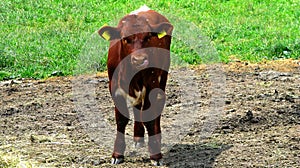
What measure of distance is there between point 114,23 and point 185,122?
17.1 feet

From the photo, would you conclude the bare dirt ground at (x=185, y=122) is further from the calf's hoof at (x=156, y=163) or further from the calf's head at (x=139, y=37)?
the calf's head at (x=139, y=37)

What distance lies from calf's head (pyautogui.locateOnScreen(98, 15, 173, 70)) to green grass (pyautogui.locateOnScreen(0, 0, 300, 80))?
4855 mm

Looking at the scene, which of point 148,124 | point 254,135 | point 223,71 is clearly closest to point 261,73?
point 223,71

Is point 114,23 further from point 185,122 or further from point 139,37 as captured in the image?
point 139,37

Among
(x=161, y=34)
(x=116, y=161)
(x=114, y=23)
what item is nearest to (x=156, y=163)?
(x=116, y=161)

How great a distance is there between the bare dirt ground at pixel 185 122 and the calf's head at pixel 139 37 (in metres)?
1.13

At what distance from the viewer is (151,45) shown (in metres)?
7.59

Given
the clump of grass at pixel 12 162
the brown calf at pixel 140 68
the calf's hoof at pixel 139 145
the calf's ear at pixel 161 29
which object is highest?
the calf's ear at pixel 161 29

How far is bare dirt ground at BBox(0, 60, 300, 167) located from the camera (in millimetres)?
8086

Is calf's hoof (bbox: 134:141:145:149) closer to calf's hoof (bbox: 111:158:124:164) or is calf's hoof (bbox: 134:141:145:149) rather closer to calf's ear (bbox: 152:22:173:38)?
calf's hoof (bbox: 111:158:124:164)

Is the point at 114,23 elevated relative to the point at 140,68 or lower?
lower

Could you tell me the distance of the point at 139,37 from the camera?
24.6 ft

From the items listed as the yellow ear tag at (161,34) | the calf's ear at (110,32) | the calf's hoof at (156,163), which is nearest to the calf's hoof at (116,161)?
the calf's hoof at (156,163)

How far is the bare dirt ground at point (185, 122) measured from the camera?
809 centimetres
